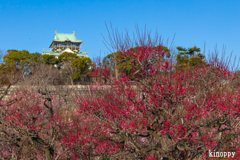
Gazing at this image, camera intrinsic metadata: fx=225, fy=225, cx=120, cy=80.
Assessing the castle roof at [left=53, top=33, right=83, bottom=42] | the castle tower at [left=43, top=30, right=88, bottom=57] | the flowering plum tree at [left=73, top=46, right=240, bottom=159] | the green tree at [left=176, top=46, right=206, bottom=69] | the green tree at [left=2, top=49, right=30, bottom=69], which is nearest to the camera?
the flowering plum tree at [left=73, top=46, right=240, bottom=159]

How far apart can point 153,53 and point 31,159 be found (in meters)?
7.49

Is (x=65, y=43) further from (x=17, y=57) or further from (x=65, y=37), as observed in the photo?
(x=17, y=57)

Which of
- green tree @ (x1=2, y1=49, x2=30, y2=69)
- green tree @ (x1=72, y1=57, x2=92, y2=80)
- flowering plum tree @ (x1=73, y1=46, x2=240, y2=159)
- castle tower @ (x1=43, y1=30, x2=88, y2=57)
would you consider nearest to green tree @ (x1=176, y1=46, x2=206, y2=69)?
flowering plum tree @ (x1=73, y1=46, x2=240, y2=159)

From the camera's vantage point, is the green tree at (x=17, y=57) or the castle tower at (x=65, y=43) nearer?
the green tree at (x=17, y=57)

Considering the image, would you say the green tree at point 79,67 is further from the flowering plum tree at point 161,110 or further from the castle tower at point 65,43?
the flowering plum tree at point 161,110

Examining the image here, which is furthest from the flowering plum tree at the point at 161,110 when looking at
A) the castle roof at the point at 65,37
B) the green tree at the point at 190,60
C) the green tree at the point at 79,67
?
the castle roof at the point at 65,37

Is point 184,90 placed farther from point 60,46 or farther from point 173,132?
point 60,46

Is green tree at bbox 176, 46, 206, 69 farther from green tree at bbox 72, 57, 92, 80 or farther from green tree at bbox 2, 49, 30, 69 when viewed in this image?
green tree at bbox 2, 49, 30, 69

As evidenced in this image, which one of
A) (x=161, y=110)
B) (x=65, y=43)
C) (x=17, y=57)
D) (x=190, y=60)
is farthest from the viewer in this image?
(x=65, y=43)

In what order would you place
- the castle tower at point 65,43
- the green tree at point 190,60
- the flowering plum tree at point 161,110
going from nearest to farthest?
1. the flowering plum tree at point 161,110
2. the green tree at point 190,60
3. the castle tower at point 65,43

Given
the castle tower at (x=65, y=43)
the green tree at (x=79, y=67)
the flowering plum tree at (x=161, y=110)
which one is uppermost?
the castle tower at (x=65, y=43)

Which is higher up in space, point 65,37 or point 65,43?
point 65,37

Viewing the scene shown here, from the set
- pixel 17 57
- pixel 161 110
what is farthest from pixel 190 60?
pixel 17 57

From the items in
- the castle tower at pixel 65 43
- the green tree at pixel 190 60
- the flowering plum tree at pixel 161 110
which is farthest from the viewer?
the castle tower at pixel 65 43
